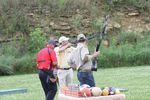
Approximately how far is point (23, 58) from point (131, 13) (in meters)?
8.77

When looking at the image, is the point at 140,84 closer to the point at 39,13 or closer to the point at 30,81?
the point at 30,81

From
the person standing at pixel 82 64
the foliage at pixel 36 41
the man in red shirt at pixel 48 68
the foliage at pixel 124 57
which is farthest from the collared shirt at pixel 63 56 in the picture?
the foliage at pixel 36 41

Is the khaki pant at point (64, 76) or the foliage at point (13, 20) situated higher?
the khaki pant at point (64, 76)

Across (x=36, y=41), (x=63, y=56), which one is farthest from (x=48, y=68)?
(x=36, y=41)

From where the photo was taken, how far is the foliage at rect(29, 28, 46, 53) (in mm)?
30884

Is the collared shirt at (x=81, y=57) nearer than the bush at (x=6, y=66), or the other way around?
the collared shirt at (x=81, y=57)

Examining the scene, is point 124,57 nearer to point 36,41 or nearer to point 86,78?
point 36,41

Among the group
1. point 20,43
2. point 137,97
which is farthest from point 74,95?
point 20,43

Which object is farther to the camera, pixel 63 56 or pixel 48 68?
pixel 63 56

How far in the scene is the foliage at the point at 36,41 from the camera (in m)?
30.9

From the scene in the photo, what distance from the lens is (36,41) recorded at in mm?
31031

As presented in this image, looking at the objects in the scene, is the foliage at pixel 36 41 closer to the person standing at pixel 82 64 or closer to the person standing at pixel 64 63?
the person standing at pixel 64 63

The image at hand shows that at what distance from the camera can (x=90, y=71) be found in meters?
12.1

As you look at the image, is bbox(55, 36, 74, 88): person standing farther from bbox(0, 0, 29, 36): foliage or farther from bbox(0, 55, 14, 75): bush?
bbox(0, 0, 29, 36): foliage
